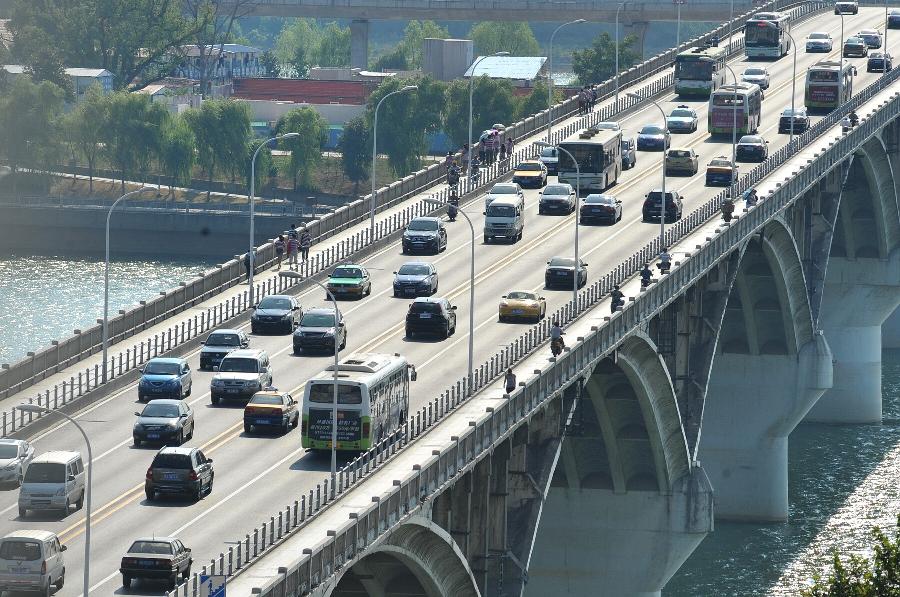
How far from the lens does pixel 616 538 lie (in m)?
102

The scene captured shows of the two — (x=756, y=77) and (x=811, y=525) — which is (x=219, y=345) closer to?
(x=811, y=525)

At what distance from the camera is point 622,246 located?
11231 centimetres

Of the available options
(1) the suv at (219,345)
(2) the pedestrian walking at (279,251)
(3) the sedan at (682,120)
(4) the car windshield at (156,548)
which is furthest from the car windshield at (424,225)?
(4) the car windshield at (156,548)

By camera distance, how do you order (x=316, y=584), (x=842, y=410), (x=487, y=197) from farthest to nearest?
1. (x=842, y=410)
2. (x=487, y=197)
3. (x=316, y=584)

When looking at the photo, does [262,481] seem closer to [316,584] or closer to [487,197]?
[316,584]

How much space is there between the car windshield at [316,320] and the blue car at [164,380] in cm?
858

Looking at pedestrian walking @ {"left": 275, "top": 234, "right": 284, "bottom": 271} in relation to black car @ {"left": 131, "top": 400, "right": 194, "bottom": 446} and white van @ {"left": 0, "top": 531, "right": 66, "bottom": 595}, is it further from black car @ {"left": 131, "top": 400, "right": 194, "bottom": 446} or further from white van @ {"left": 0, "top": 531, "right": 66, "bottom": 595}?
white van @ {"left": 0, "top": 531, "right": 66, "bottom": 595}

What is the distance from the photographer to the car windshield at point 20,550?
2164 inches

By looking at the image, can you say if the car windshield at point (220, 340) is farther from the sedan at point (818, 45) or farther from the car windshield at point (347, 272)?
the sedan at point (818, 45)

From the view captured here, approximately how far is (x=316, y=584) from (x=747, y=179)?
77872 millimetres

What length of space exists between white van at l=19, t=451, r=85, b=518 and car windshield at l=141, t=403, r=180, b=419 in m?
7.64

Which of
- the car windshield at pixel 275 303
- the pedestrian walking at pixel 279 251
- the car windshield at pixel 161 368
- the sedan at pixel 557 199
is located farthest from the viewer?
the sedan at pixel 557 199

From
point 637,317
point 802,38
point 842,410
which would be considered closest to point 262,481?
point 637,317

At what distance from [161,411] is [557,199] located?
175ft
